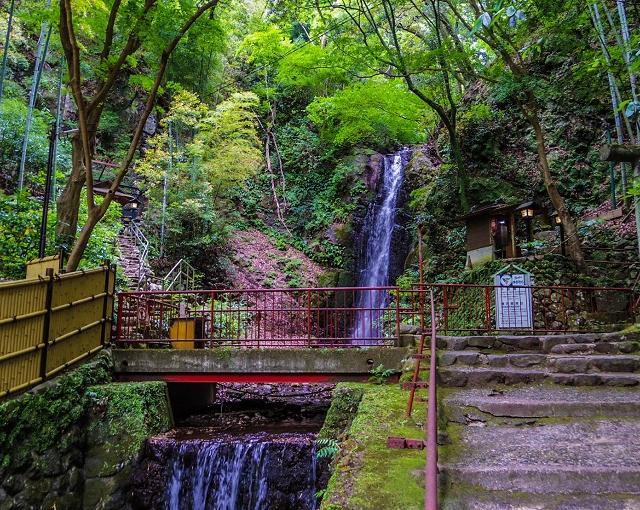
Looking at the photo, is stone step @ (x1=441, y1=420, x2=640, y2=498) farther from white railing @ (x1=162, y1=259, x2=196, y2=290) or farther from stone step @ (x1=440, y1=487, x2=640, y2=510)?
white railing @ (x1=162, y1=259, x2=196, y2=290)

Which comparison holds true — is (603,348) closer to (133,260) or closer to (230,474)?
(230,474)

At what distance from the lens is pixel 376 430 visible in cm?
462

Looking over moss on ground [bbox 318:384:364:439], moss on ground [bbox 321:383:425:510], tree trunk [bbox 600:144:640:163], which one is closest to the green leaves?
tree trunk [bbox 600:144:640:163]

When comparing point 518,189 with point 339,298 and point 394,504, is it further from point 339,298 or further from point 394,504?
point 394,504

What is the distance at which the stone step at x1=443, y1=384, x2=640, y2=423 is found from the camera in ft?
16.1

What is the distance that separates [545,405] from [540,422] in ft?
0.84

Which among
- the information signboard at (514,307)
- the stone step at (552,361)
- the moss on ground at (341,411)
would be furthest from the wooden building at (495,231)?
the moss on ground at (341,411)

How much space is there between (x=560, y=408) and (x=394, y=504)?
8.98 feet

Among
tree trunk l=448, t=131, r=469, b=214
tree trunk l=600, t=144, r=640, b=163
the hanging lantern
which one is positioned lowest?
the hanging lantern

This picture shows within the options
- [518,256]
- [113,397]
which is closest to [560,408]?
[113,397]

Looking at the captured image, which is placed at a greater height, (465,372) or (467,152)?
(467,152)

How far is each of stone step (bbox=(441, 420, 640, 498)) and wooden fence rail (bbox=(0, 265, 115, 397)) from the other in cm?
543

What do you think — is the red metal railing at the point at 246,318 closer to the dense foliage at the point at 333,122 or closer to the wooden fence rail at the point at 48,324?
the wooden fence rail at the point at 48,324

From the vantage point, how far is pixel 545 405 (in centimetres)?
496
